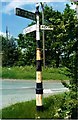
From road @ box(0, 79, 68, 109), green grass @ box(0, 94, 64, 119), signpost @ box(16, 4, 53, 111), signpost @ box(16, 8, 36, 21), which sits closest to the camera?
green grass @ box(0, 94, 64, 119)

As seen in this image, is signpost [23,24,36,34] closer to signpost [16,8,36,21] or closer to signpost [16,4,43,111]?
signpost [16,4,43,111]

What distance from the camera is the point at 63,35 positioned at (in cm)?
707

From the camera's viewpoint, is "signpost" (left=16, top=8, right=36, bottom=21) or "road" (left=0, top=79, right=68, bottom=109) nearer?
"signpost" (left=16, top=8, right=36, bottom=21)

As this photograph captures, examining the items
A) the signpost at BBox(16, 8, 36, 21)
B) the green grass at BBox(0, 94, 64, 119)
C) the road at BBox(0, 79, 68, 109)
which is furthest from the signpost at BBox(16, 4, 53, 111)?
the road at BBox(0, 79, 68, 109)

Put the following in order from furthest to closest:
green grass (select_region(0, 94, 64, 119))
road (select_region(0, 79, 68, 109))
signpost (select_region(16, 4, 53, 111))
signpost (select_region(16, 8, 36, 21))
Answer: road (select_region(0, 79, 68, 109)) → signpost (select_region(16, 8, 36, 21)) → signpost (select_region(16, 4, 53, 111)) → green grass (select_region(0, 94, 64, 119))

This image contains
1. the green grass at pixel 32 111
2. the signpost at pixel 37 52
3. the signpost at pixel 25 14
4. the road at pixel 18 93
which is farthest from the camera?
the road at pixel 18 93

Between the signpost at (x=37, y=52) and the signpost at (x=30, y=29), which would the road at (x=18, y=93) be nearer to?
the signpost at (x=37, y=52)

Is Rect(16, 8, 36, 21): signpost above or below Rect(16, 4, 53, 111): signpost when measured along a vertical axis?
above

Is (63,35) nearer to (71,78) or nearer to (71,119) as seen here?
(71,78)

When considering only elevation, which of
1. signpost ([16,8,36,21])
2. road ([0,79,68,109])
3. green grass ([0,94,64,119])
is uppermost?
signpost ([16,8,36,21])

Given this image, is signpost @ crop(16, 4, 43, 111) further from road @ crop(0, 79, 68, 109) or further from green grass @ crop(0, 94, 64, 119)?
road @ crop(0, 79, 68, 109)

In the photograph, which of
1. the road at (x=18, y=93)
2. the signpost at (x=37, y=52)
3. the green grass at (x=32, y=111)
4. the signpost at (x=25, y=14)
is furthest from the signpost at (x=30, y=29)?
the road at (x=18, y=93)

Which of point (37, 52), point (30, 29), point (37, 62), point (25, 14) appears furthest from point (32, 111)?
point (25, 14)

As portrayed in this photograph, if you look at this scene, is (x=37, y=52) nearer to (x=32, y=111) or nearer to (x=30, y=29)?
(x=30, y=29)
